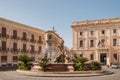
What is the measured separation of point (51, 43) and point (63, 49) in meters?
25.0

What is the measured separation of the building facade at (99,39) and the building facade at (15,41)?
925 cm

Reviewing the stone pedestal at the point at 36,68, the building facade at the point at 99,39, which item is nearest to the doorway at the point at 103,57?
the building facade at the point at 99,39

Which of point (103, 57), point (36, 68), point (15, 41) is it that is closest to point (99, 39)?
point (103, 57)

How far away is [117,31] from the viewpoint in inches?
1829

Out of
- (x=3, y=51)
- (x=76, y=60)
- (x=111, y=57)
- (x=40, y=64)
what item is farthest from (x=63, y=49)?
(x=111, y=57)

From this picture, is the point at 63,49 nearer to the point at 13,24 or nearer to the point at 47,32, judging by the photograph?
the point at 13,24

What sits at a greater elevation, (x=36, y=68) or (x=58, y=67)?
(x=58, y=67)

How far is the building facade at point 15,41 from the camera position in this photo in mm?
40969

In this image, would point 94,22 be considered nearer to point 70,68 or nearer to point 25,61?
point 25,61

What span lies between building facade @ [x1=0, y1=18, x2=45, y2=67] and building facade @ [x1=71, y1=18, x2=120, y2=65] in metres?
9.25

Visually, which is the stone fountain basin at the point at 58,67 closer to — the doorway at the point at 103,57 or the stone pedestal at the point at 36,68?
the stone pedestal at the point at 36,68

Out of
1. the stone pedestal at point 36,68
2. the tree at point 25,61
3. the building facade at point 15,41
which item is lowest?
the stone pedestal at point 36,68

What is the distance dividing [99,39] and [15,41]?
58.2ft

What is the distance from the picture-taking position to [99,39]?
4828 centimetres
